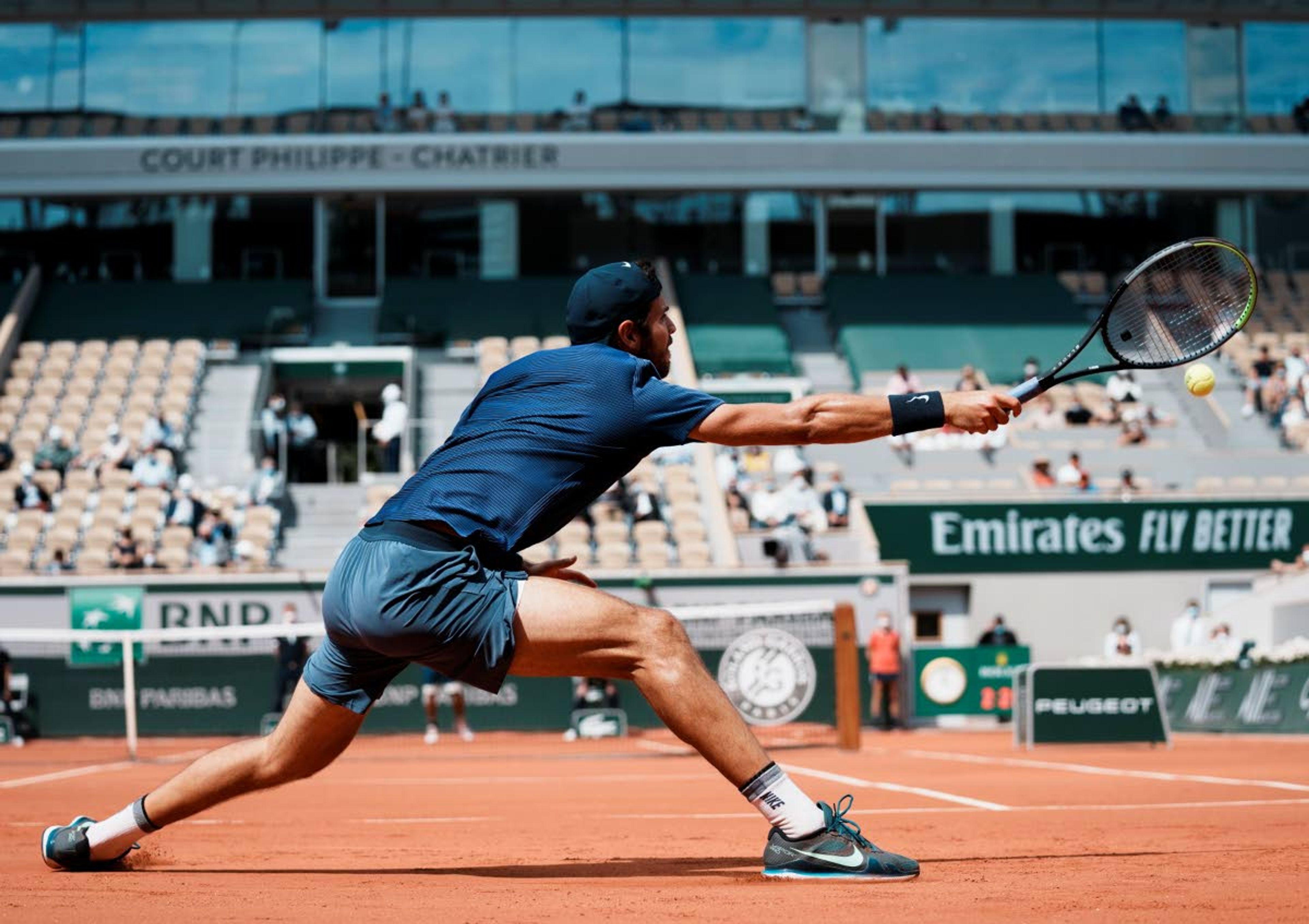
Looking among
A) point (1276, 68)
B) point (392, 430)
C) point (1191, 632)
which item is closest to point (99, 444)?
point (392, 430)

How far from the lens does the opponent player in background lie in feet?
62.4

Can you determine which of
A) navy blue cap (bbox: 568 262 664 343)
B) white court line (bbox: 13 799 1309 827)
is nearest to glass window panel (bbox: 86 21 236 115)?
white court line (bbox: 13 799 1309 827)

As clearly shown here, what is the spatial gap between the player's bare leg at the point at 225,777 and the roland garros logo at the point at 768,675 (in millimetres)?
12609

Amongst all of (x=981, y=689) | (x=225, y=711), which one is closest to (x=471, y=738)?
(x=225, y=711)

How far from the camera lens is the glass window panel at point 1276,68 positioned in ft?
109

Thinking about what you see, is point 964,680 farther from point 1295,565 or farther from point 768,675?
point 1295,565

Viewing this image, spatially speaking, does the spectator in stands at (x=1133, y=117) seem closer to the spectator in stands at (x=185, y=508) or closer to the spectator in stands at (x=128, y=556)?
the spectator in stands at (x=185, y=508)

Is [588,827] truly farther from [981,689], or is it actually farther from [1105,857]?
[981,689]

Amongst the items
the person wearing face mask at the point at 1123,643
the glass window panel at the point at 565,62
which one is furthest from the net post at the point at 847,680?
the glass window panel at the point at 565,62

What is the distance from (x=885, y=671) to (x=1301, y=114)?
729 inches

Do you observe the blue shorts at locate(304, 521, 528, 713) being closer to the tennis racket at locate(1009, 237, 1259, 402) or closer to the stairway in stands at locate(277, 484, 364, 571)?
the tennis racket at locate(1009, 237, 1259, 402)

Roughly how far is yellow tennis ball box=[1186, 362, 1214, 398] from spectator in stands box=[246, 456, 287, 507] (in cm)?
1929

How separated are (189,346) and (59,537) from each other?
281 inches

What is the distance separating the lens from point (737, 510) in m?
23.4
